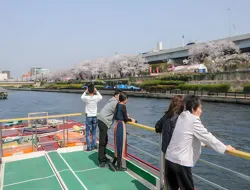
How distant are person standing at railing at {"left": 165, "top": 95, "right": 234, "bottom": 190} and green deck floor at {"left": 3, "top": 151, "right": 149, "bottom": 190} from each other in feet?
4.40

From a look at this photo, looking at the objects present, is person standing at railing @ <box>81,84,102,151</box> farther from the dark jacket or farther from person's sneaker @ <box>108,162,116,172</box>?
the dark jacket

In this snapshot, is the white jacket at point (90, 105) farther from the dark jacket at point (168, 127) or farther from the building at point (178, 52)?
the building at point (178, 52)

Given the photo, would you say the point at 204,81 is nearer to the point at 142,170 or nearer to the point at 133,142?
the point at 133,142

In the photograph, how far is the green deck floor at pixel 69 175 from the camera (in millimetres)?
4186

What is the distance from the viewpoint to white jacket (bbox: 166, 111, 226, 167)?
8.69ft

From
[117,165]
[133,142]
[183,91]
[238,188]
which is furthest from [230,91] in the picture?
[117,165]

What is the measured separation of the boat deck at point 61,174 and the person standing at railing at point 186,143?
4.40 ft

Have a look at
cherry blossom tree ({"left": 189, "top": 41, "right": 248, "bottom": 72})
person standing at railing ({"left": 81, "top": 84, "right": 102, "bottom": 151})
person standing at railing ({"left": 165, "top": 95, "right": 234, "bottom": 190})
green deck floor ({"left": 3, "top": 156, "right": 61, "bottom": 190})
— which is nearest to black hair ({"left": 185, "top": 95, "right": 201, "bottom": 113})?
person standing at railing ({"left": 165, "top": 95, "right": 234, "bottom": 190})

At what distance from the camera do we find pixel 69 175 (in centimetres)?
460

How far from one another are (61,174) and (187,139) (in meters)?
2.73

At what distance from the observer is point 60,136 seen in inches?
319

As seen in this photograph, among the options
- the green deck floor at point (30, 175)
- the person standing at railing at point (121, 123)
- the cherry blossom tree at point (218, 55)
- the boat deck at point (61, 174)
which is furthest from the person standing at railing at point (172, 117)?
the cherry blossom tree at point (218, 55)

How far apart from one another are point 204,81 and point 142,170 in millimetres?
40111

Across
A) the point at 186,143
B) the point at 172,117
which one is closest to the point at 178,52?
the point at 172,117
